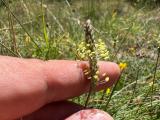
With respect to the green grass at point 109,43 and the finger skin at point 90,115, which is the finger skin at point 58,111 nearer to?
the finger skin at point 90,115

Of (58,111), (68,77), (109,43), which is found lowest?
(109,43)

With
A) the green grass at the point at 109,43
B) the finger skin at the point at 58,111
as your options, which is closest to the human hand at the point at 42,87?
the finger skin at the point at 58,111

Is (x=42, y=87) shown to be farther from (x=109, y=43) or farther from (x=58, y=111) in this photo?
(x=109, y=43)

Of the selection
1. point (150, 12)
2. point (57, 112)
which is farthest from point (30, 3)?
point (57, 112)

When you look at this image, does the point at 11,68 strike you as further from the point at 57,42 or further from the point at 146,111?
the point at 57,42

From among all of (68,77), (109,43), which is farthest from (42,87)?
(109,43)

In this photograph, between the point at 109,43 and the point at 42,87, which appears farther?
the point at 109,43
